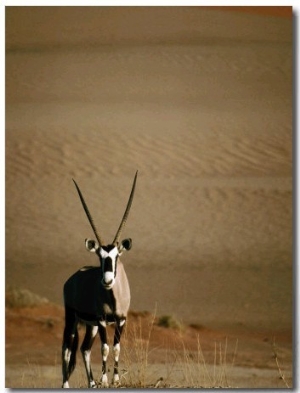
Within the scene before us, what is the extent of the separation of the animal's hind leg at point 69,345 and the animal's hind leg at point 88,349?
0.06 metres

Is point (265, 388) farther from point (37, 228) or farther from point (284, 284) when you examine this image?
point (37, 228)

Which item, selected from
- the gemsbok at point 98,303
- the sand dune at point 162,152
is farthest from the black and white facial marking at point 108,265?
the sand dune at point 162,152

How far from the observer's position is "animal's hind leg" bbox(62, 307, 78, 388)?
279 inches

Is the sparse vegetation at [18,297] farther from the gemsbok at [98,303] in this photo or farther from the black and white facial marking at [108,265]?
the black and white facial marking at [108,265]

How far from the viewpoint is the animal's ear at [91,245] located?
23.3 feet

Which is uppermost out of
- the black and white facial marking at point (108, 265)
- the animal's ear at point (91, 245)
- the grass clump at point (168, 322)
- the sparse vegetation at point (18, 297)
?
the animal's ear at point (91, 245)

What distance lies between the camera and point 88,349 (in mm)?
7102

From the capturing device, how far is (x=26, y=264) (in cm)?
719

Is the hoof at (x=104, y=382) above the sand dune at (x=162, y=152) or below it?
below

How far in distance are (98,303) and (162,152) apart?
0.99m

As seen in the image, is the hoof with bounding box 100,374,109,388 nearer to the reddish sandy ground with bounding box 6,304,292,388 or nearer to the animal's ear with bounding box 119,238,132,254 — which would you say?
the reddish sandy ground with bounding box 6,304,292,388

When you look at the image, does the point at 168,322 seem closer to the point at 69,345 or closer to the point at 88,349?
the point at 88,349

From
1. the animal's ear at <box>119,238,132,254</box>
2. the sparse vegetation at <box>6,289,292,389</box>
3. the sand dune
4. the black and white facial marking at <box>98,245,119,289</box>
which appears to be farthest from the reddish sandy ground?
the animal's ear at <box>119,238,132,254</box>

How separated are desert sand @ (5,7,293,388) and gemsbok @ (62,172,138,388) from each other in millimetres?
68
